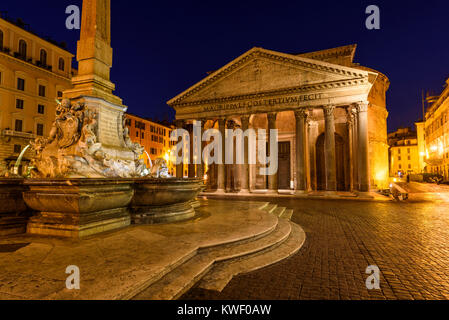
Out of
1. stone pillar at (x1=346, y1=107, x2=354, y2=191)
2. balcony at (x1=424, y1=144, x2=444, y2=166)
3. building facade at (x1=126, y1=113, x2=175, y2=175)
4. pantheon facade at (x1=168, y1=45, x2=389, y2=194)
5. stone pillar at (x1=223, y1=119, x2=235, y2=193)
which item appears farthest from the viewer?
building facade at (x1=126, y1=113, x2=175, y2=175)

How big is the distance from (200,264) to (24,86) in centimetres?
3322

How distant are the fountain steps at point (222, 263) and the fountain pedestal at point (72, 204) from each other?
2.40 meters

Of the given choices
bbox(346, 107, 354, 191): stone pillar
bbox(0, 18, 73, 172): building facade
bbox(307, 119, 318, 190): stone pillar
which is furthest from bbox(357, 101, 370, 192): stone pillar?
bbox(0, 18, 73, 172): building facade

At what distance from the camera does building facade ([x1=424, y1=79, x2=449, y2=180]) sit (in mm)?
37719

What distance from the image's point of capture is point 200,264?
402 centimetres

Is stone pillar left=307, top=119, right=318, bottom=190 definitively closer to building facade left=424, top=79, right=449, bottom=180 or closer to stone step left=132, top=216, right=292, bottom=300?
stone step left=132, top=216, right=292, bottom=300

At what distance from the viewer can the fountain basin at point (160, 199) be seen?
5.96 metres

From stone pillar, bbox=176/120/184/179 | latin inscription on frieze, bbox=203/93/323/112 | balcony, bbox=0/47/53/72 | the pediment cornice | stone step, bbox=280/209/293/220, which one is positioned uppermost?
balcony, bbox=0/47/53/72

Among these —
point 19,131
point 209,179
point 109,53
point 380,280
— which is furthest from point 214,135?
point 380,280

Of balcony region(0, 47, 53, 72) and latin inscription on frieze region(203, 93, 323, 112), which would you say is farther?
balcony region(0, 47, 53, 72)

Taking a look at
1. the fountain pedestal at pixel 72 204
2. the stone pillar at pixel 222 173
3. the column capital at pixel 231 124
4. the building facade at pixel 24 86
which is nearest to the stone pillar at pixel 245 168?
the stone pillar at pixel 222 173

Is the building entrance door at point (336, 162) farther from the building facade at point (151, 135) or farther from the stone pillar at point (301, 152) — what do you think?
the building facade at point (151, 135)

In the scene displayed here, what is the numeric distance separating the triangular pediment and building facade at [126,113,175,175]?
20.4m

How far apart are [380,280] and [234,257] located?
2483 millimetres
